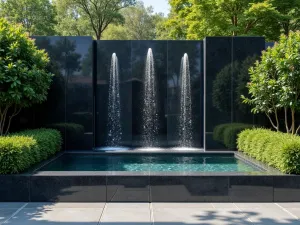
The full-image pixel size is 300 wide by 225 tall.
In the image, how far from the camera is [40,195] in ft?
18.0

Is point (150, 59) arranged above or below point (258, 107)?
above

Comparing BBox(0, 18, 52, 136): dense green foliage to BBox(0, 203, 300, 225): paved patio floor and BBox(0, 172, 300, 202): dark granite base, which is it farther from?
BBox(0, 203, 300, 225): paved patio floor

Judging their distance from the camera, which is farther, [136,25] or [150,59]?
[136,25]

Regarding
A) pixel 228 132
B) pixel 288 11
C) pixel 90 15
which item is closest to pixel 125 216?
pixel 228 132

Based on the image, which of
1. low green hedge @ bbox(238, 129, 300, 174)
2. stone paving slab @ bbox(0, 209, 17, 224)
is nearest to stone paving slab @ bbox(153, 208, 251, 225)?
low green hedge @ bbox(238, 129, 300, 174)

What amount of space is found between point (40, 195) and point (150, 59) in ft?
21.0

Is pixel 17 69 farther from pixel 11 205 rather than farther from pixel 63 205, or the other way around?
pixel 63 205

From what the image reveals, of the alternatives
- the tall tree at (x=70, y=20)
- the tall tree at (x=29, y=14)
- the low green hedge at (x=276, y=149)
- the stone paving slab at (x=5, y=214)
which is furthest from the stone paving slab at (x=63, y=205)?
the tall tree at (x=70, y=20)

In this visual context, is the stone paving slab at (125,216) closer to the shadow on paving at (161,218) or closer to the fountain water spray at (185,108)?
the shadow on paving at (161,218)

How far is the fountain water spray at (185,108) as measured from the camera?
10836 millimetres

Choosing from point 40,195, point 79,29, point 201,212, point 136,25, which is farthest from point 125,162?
point 136,25

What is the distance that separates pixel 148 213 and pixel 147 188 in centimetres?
68

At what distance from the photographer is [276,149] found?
6246 mm

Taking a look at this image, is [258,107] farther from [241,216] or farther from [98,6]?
[98,6]
